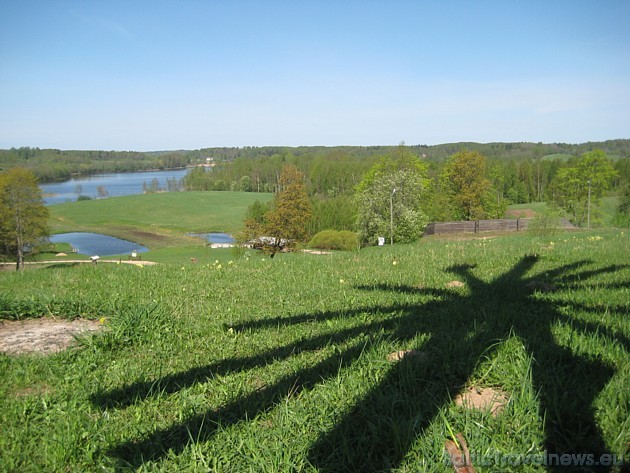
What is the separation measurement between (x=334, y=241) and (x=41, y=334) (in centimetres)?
4591

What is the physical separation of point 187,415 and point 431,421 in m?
1.56

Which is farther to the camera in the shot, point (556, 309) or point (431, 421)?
point (556, 309)

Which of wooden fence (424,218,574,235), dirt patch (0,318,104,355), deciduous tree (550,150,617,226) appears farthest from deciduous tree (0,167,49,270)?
deciduous tree (550,150,617,226)

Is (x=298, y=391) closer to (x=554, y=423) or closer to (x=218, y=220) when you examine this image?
(x=554, y=423)

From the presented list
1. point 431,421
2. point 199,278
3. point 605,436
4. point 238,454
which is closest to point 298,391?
point 238,454

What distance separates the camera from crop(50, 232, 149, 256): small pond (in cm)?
6239

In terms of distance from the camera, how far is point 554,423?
2412 millimetres

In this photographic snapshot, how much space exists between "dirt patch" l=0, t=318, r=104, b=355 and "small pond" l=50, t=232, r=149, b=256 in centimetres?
6013

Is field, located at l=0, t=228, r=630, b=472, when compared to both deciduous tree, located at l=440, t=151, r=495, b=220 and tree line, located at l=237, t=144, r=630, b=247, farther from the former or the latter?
deciduous tree, located at l=440, t=151, r=495, b=220

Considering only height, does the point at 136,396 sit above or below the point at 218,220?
above

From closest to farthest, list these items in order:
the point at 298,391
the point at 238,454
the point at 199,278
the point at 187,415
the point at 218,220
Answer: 1. the point at 238,454
2. the point at 187,415
3. the point at 298,391
4. the point at 199,278
5. the point at 218,220

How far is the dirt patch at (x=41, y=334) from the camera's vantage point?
4.19 m

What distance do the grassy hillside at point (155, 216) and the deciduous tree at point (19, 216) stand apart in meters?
24.4

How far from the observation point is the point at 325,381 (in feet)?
10.2
